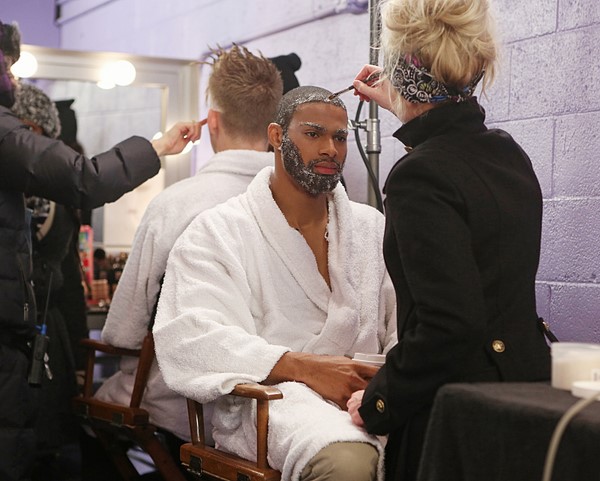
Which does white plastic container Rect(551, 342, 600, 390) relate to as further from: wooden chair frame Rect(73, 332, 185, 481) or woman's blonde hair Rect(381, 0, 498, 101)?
wooden chair frame Rect(73, 332, 185, 481)

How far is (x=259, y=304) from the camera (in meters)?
2.53

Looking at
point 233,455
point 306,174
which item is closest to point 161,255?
point 306,174

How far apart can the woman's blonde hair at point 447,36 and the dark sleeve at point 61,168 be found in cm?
131

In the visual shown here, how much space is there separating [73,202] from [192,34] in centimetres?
216

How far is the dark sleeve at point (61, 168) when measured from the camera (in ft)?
8.89

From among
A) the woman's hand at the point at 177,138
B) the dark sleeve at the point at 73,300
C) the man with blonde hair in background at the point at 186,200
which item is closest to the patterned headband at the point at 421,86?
the man with blonde hair in background at the point at 186,200

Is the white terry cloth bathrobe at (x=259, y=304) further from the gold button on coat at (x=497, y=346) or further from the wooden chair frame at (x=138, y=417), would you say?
the gold button on coat at (x=497, y=346)

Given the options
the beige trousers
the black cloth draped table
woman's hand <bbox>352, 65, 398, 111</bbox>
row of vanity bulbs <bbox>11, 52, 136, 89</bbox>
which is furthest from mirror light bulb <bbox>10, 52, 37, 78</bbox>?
the black cloth draped table

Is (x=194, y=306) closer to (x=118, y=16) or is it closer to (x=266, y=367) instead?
(x=266, y=367)

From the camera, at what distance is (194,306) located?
2422mm

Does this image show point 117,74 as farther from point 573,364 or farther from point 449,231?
point 573,364

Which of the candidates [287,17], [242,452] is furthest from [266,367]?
[287,17]

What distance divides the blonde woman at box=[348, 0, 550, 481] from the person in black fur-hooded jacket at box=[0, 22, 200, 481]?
1259 millimetres

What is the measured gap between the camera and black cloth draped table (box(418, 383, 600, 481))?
1228 millimetres
